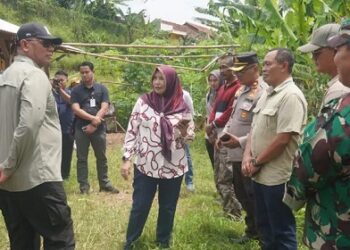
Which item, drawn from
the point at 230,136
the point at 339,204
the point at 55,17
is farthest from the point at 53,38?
the point at 55,17

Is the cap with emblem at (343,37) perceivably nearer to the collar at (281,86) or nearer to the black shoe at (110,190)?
the collar at (281,86)

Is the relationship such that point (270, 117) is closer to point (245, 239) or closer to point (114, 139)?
point (245, 239)

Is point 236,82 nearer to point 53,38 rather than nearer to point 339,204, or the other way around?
point 53,38

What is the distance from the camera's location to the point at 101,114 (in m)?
6.31

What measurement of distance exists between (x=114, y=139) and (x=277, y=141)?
9.45 metres

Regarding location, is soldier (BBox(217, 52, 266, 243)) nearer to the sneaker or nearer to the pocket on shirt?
the pocket on shirt

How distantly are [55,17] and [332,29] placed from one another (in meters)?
26.0

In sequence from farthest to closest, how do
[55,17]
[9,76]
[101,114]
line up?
[55,17] → [101,114] → [9,76]

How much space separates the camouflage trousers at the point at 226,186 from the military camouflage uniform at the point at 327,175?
2840 millimetres

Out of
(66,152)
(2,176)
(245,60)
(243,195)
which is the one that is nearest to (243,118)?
(245,60)

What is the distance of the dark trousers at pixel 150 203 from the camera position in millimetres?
3828

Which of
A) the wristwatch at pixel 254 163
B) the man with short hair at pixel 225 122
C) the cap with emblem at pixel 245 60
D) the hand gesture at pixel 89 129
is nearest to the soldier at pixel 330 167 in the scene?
the wristwatch at pixel 254 163

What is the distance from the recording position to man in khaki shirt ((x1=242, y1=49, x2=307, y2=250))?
3082 millimetres

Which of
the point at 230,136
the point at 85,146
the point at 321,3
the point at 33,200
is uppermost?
the point at 321,3
